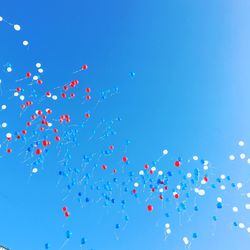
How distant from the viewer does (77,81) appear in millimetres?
11016

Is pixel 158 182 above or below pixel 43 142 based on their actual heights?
above

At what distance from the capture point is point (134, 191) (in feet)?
35.7

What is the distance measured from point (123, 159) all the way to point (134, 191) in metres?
1.02

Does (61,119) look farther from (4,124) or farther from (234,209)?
(234,209)

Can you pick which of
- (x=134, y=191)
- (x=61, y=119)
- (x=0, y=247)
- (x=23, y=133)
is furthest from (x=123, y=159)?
(x=0, y=247)

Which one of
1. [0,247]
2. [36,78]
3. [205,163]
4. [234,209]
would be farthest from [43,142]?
[0,247]

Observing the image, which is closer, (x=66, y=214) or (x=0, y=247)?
(x=66, y=214)

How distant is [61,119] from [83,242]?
364cm

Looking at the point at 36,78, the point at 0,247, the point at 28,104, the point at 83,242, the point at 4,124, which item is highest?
the point at 0,247

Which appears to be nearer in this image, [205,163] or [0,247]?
[205,163]

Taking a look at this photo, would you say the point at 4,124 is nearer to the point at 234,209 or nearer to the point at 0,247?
the point at 234,209

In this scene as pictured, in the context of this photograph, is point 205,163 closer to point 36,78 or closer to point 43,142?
point 43,142

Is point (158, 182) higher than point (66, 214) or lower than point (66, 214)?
higher

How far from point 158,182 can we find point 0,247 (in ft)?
128
